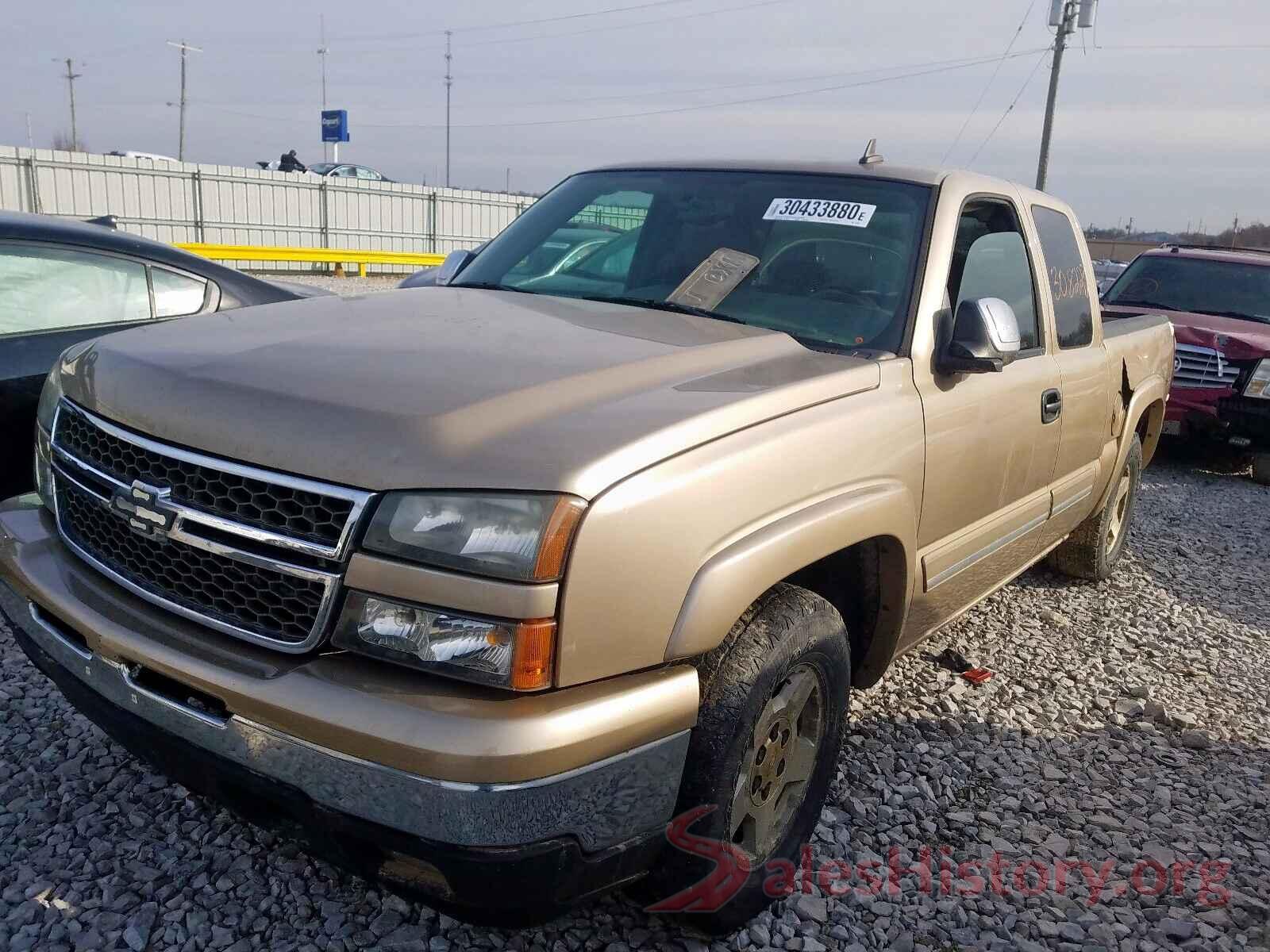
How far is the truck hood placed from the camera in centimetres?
190

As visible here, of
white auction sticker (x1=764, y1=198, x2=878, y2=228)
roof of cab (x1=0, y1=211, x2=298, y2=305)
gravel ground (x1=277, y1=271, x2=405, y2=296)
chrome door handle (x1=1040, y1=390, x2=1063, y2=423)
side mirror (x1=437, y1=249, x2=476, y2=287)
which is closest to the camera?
white auction sticker (x1=764, y1=198, x2=878, y2=228)

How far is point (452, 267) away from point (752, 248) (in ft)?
4.17

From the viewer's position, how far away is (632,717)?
6.28ft

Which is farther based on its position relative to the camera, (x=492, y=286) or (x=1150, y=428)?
(x=1150, y=428)

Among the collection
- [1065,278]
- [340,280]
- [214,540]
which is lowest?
[340,280]

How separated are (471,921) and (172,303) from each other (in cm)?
341

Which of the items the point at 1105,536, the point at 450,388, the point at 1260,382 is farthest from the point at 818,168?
the point at 1260,382

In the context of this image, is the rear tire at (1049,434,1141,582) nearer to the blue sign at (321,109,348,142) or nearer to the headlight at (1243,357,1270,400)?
the headlight at (1243,357,1270,400)

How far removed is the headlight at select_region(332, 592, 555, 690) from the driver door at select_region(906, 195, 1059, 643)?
147 cm

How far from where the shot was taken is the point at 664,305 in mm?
3145

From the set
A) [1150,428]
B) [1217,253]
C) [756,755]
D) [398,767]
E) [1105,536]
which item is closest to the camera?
[398,767]

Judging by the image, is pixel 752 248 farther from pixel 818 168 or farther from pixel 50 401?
pixel 50 401

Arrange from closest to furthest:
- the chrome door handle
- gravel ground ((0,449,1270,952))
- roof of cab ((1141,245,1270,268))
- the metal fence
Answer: gravel ground ((0,449,1270,952)) → the chrome door handle → roof of cab ((1141,245,1270,268)) → the metal fence

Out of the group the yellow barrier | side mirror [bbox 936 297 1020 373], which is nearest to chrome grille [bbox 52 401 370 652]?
side mirror [bbox 936 297 1020 373]
